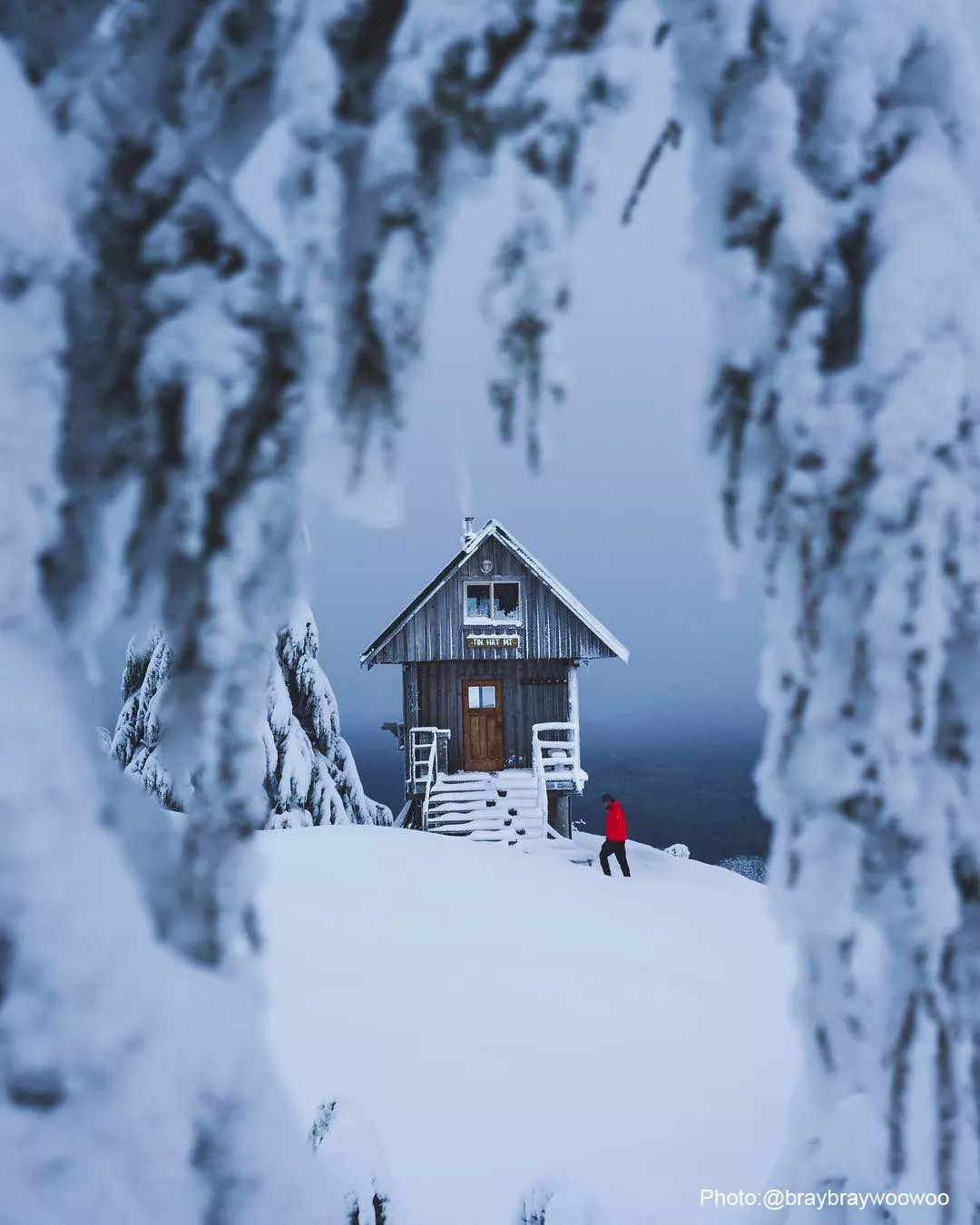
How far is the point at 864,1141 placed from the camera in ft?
3.89

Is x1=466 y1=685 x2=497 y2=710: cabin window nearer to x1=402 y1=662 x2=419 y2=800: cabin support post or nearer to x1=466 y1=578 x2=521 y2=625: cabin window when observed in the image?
x1=402 y1=662 x2=419 y2=800: cabin support post

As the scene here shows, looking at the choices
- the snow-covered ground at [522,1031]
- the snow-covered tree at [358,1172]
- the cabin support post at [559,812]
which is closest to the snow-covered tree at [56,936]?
the snow-covered tree at [358,1172]

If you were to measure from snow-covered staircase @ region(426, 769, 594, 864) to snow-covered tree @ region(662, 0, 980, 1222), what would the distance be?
1144 cm

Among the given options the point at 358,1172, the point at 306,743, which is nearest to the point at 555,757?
the point at 306,743

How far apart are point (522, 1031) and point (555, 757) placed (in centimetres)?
988

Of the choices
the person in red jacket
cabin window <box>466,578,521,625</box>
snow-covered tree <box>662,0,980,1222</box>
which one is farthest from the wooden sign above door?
snow-covered tree <box>662,0,980,1222</box>

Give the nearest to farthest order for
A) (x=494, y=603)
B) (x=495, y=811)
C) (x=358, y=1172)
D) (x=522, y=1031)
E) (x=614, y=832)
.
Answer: (x=358, y=1172) → (x=522, y=1031) → (x=614, y=832) → (x=495, y=811) → (x=494, y=603)

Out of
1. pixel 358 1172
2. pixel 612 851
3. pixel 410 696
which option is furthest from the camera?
pixel 410 696

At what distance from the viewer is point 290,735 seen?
1284 cm

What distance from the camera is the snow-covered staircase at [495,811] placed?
12383mm

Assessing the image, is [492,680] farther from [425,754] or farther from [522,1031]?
[522,1031]

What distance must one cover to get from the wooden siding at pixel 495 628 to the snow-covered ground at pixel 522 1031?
7200 mm

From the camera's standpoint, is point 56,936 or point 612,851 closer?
point 56,936

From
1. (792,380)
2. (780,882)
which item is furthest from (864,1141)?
(792,380)
